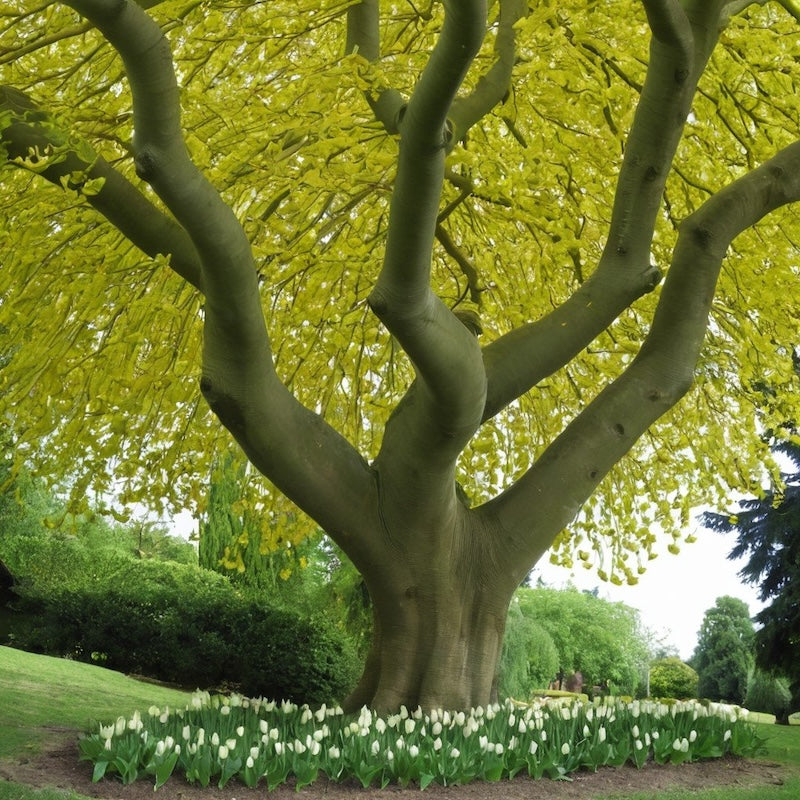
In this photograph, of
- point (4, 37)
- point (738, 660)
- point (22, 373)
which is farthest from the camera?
point (738, 660)

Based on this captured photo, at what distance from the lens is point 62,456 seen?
8664 millimetres

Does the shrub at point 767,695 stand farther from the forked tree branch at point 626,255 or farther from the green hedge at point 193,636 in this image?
the forked tree branch at point 626,255

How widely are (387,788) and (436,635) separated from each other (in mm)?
1422

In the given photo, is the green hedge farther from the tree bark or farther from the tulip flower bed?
the tree bark

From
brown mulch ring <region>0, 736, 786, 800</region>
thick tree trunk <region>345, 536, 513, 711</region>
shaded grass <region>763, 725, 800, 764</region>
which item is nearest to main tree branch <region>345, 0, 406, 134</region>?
thick tree trunk <region>345, 536, 513, 711</region>

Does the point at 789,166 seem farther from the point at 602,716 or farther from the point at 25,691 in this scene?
the point at 25,691

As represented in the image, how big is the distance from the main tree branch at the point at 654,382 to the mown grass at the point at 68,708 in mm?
1979

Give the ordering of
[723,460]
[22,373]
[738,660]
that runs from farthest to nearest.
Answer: [738,660], [723,460], [22,373]

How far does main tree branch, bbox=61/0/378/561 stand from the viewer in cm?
488

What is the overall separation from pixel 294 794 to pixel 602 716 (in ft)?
8.91

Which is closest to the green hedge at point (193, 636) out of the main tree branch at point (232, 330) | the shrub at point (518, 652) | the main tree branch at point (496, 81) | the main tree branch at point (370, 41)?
the shrub at point (518, 652)

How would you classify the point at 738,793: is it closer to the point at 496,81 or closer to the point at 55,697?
the point at 496,81

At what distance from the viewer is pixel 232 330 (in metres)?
5.90

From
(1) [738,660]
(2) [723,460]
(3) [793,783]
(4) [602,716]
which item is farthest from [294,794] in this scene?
(1) [738,660]
